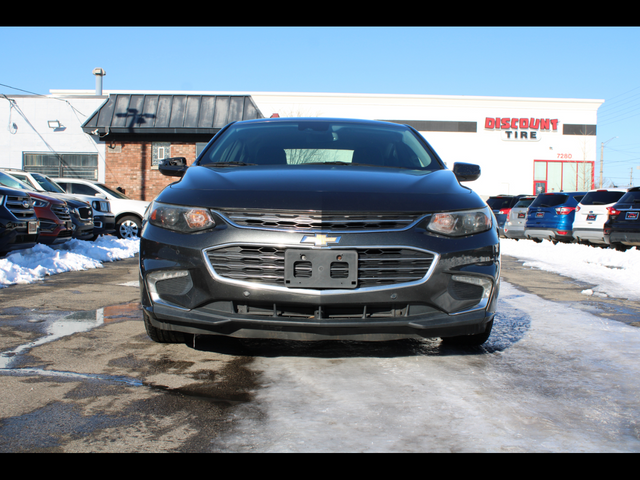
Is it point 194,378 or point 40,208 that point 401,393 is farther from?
point 40,208

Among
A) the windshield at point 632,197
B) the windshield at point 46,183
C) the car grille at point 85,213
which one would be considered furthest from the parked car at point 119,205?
the windshield at point 632,197

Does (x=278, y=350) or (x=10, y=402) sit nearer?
(x=10, y=402)

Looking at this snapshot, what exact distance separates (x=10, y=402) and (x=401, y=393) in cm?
188

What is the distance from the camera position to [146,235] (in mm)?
3406

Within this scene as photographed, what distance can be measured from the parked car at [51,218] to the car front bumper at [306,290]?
782cm

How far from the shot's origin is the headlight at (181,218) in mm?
3222

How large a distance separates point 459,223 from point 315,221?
844 millimetres

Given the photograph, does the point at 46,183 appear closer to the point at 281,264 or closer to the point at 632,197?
the point at 281,264

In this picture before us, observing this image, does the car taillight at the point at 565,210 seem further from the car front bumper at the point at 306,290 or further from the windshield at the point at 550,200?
the car front bumper at the point at 306,290

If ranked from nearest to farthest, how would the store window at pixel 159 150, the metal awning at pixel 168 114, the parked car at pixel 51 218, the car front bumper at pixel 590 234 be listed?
the parked car at pixel 51 218
the car front bumper at pixel 590 234
the metal awning at pixel 168 114
the store window at pixel 159 150
